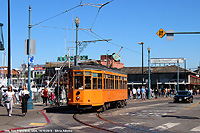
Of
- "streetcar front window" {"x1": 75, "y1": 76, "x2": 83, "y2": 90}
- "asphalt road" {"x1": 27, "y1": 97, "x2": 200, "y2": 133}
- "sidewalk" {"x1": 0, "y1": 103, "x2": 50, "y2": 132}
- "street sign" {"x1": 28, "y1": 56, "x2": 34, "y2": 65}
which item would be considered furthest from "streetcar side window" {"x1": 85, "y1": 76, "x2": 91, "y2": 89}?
"street sign" {"x1": 28, "y1": 56, "x2": 34, "y2": 65}

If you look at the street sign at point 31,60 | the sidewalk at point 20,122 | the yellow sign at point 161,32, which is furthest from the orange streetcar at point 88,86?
the yellow sign at point 161,32

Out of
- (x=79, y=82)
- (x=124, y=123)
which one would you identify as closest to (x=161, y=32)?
(x=79, y=82)

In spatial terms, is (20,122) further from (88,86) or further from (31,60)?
(31,60)

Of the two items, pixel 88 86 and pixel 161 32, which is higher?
pixel 161 32

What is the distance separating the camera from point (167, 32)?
18812mm

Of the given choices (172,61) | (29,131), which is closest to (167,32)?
(29,131)

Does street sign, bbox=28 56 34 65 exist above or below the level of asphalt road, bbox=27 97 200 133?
above

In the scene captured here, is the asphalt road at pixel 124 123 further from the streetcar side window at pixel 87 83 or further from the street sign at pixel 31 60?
the street sign at pixel 31 60

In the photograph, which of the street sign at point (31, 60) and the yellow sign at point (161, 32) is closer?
the yellow sign at point (161, 32)

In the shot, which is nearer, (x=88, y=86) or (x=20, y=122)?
(x=20, y=122)

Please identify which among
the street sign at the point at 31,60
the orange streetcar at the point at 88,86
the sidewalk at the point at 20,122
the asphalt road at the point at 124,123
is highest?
the street sign at the point at 31,60

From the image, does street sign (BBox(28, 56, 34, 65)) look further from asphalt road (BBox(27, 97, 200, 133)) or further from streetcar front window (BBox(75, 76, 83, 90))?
asphalt road (BBox(27, 97, 200, 133))

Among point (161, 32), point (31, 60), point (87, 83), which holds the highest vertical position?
point (161, 32)

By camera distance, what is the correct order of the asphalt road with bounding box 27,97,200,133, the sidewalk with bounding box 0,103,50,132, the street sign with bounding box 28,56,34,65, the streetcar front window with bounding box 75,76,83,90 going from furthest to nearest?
the street sign with bounding box 28,56,34,65 → the streetcar front window with bounding box 75,76,83,90 → the sidewalk with bounding box 0,103,50,132 → the asphalt road with bounding box 27,97,200,133
